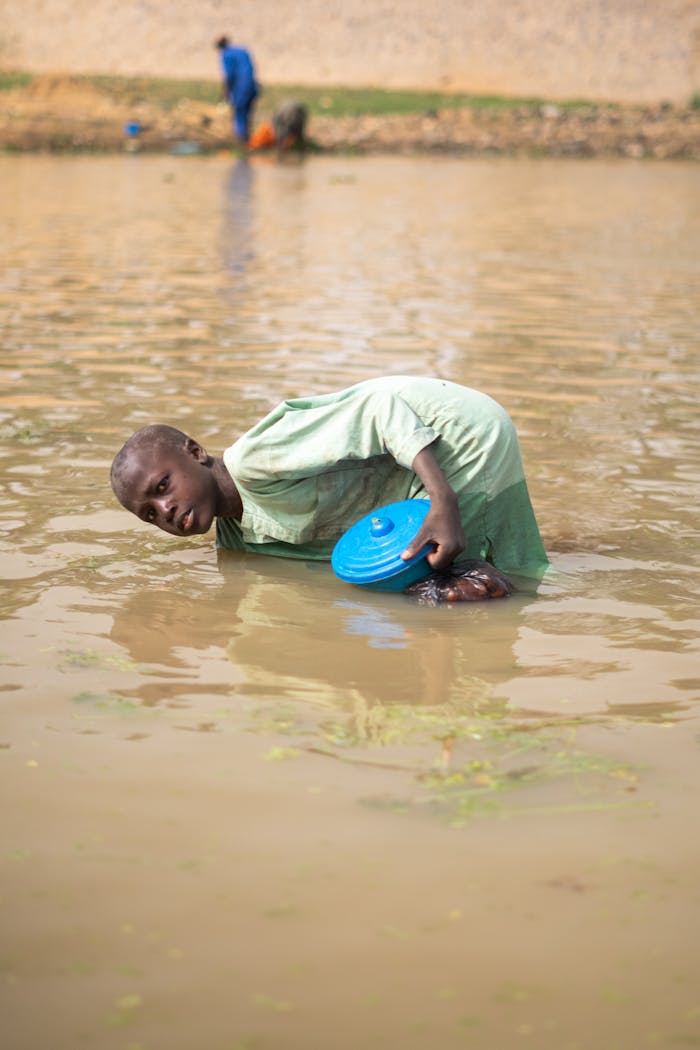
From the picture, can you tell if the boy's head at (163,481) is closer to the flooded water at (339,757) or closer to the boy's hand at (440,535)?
the flooded water at (339,757)

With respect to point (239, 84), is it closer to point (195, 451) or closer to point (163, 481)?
point (195, 451)

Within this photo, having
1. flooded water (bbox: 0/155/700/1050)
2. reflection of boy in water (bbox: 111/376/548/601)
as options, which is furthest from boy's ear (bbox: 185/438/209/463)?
flooded water (bbox: 0/155/700/1050)

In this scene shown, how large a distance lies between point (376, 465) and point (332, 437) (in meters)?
0.26

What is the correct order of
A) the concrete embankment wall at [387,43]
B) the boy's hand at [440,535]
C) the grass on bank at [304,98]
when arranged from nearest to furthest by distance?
the boy's hand at [440,535], the grass on bank at [304,98], the concrete embankment wall at [387,43]

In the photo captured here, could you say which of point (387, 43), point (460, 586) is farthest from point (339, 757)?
point (387, 43)

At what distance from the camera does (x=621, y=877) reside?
7.66 feet

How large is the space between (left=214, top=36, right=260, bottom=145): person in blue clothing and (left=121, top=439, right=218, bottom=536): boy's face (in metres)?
24.3

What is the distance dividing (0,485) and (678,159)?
28.4m

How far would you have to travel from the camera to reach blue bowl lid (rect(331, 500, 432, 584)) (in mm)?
3881

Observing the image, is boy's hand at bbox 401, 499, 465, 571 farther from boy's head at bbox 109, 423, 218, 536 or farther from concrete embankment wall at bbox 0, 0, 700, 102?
concrete embankment wall at bbox 0, 0, 700, 102

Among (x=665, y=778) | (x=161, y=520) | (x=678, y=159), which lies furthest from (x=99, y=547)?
(x=678, y=159)

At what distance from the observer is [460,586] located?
400 cm

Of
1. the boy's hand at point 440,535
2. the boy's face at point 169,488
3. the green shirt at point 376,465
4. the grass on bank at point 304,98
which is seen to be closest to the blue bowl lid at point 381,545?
the boy's hand at point 440,535

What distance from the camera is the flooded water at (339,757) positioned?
6.66ft
